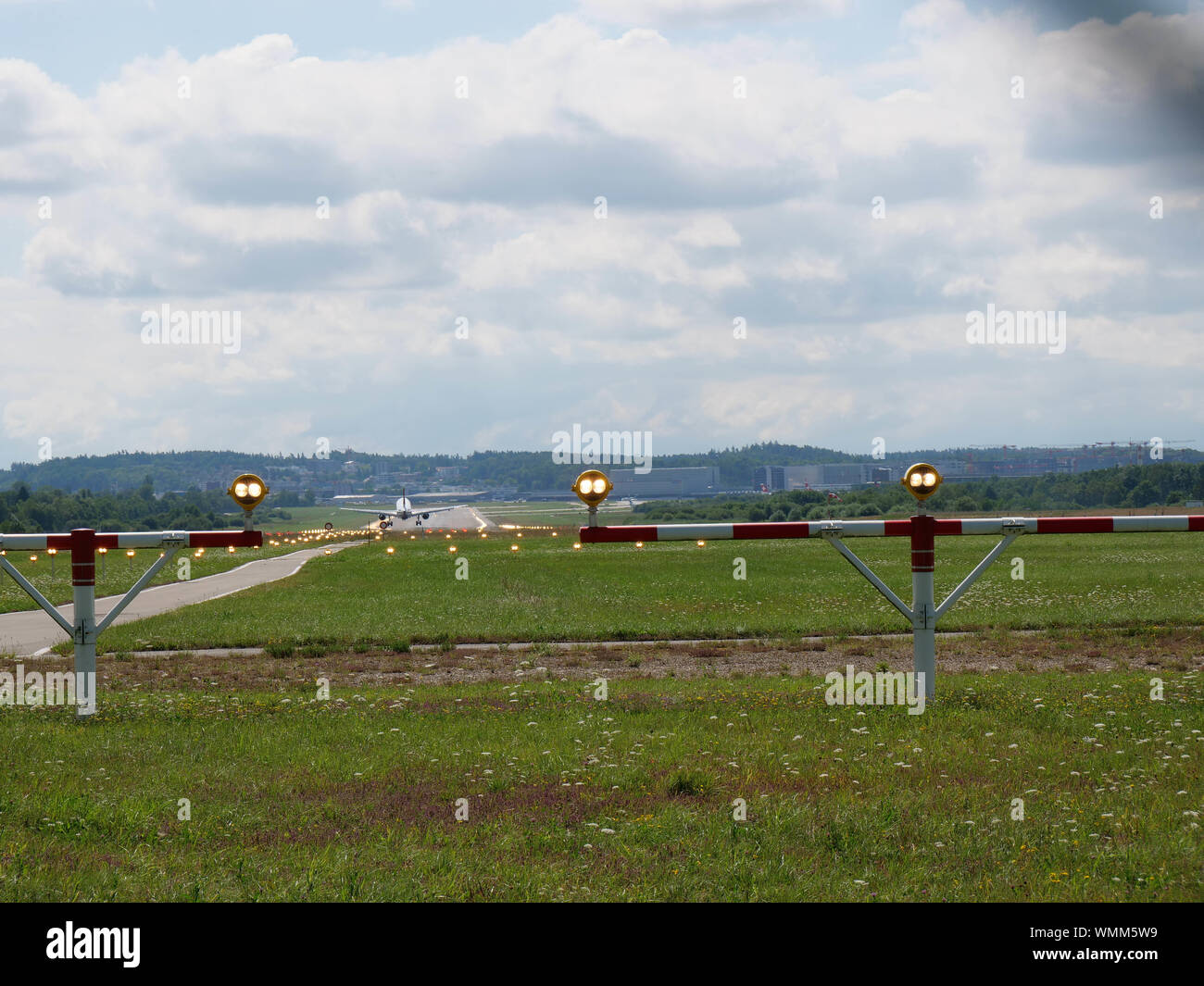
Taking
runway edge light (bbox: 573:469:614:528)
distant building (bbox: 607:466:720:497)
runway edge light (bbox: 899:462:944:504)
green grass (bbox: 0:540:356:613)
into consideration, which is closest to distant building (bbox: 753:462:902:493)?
distant building (bbox: 607:466:720:497)

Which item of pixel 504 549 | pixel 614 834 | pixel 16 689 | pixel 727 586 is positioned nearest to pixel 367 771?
pixel 614 834

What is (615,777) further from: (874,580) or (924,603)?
(924,603)

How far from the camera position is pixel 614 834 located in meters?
6.65

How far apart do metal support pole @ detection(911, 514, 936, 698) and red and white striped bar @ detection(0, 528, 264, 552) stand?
6.83m

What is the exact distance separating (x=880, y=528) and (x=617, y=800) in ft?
18.1

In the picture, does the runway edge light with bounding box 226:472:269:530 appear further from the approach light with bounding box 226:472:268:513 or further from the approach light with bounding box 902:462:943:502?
the approach light with bounding box 902:462:943:502

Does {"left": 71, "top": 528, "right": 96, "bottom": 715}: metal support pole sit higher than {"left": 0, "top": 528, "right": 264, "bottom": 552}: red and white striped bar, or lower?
lower

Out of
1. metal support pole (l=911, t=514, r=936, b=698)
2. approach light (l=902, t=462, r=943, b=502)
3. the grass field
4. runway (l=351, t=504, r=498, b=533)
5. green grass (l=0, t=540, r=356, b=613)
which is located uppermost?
approach light (l=902, t=462, r=943, b=502)

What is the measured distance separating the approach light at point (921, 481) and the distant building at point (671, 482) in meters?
98.0

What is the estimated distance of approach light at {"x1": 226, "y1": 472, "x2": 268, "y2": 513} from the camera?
11.3 metres

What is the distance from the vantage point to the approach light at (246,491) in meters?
11.3

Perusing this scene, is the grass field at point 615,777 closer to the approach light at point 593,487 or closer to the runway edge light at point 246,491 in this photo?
the approach light at point 593,487
